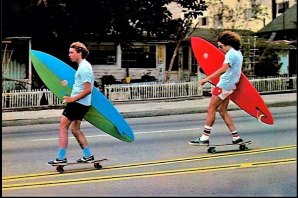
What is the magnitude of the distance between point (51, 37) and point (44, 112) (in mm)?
2861

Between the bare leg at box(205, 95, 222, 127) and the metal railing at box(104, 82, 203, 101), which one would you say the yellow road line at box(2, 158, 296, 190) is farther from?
the metal railing at box(104, 82, 203, 101)

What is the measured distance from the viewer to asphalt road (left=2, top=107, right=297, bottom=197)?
4.80 metres

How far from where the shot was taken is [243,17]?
2242 centimetres

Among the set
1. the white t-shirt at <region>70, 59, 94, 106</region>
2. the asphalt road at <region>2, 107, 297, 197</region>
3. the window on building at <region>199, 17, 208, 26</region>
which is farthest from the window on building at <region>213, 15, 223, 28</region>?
the white t-shirt at <region>70, 59, 94, 106</region>

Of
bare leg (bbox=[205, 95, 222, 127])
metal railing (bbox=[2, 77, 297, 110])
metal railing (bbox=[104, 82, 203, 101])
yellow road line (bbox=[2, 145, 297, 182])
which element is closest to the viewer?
yellow road line (bbox=[2, 145, 297, 182])

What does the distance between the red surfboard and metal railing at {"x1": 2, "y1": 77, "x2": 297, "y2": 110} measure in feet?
25.2

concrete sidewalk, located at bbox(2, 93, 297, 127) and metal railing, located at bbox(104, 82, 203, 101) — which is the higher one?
metal railing, located at bbox(104, 82, 203, 101)

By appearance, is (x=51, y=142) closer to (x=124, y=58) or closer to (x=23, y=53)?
(x=23, y=53)

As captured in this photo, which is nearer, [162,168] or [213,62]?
[162,168]

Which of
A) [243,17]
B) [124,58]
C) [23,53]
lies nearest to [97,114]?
[23,53]

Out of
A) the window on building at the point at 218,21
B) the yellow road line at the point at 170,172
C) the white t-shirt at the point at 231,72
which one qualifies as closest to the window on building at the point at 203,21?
the window on building at the point at 218,21

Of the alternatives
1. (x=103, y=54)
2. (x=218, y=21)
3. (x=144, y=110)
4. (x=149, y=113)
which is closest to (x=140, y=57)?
(x=103, y=54)

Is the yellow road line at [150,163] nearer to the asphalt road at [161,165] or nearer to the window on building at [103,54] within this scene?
the asphalt road at [161,165]

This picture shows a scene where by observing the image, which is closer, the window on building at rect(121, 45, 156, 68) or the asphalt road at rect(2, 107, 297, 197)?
the asphalt road at rect(2, 107, 297, 197)
